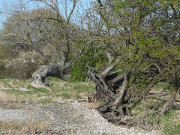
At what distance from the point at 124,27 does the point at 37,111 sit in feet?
15.1

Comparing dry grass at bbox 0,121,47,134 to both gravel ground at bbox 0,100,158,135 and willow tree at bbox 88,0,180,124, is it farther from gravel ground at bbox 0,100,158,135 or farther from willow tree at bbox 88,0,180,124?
willow tree at bbox 88,0,180,124

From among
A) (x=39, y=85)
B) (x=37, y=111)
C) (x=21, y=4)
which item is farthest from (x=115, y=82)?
(x=21, y=4)

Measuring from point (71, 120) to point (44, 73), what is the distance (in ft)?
37.0

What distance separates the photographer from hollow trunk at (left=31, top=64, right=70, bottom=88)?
19053 millimetres

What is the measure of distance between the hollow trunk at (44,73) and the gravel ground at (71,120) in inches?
285

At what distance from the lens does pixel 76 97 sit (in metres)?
14.1

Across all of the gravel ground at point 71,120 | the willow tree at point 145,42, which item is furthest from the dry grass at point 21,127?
the willow tree at point 145,42

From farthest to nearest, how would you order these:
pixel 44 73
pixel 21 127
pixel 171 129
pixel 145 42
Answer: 1. pixel 44 73
2. pixel 145 42
3. pixel 21 127
4. pixel 171 129

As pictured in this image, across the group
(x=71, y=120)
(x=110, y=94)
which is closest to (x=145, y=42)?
(x=71, y=120)

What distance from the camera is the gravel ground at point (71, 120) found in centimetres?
745

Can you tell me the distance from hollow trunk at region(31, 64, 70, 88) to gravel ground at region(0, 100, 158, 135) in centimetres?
725

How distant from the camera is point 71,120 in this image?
9.13m

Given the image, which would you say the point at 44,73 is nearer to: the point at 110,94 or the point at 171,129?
the point at 110,94

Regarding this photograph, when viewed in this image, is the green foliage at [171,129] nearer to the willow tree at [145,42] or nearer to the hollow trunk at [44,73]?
the willow tree at [145,42]
